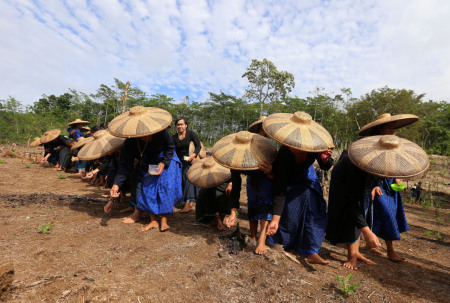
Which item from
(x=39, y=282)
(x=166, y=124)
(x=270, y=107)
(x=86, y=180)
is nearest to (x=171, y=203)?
(x=166, y=124)

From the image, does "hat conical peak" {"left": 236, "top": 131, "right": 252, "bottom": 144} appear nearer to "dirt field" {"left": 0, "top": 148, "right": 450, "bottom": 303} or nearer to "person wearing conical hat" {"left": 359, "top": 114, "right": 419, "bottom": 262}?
"dirt field" {"left": 0, "top": 148, "right": 450, "bottom": 303}

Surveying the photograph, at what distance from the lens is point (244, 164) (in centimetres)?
225

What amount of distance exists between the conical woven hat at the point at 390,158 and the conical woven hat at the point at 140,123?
227 centimetres

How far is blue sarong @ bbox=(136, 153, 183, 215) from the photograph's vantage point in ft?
10.6

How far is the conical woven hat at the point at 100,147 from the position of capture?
3.62m

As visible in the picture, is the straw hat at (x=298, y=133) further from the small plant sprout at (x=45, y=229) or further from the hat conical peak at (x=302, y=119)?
the small plant sprout at (x=45, y=229)

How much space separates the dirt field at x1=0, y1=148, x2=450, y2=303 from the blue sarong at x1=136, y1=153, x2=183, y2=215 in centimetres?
33

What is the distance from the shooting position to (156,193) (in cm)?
326

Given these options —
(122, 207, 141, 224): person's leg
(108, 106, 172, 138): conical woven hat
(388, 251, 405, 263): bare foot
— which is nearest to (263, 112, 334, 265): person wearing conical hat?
(388, 251, 405, 263): bare foot

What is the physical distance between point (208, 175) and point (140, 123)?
3.92ft

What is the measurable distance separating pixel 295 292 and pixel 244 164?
1233mm

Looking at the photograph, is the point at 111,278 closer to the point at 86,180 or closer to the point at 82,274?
the point at 82,274

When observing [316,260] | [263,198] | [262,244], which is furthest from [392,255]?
[263,198]

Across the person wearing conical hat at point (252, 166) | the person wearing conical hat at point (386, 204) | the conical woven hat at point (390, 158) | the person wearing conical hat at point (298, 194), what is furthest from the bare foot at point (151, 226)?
the person wearing conical hat at point (386, 204)
